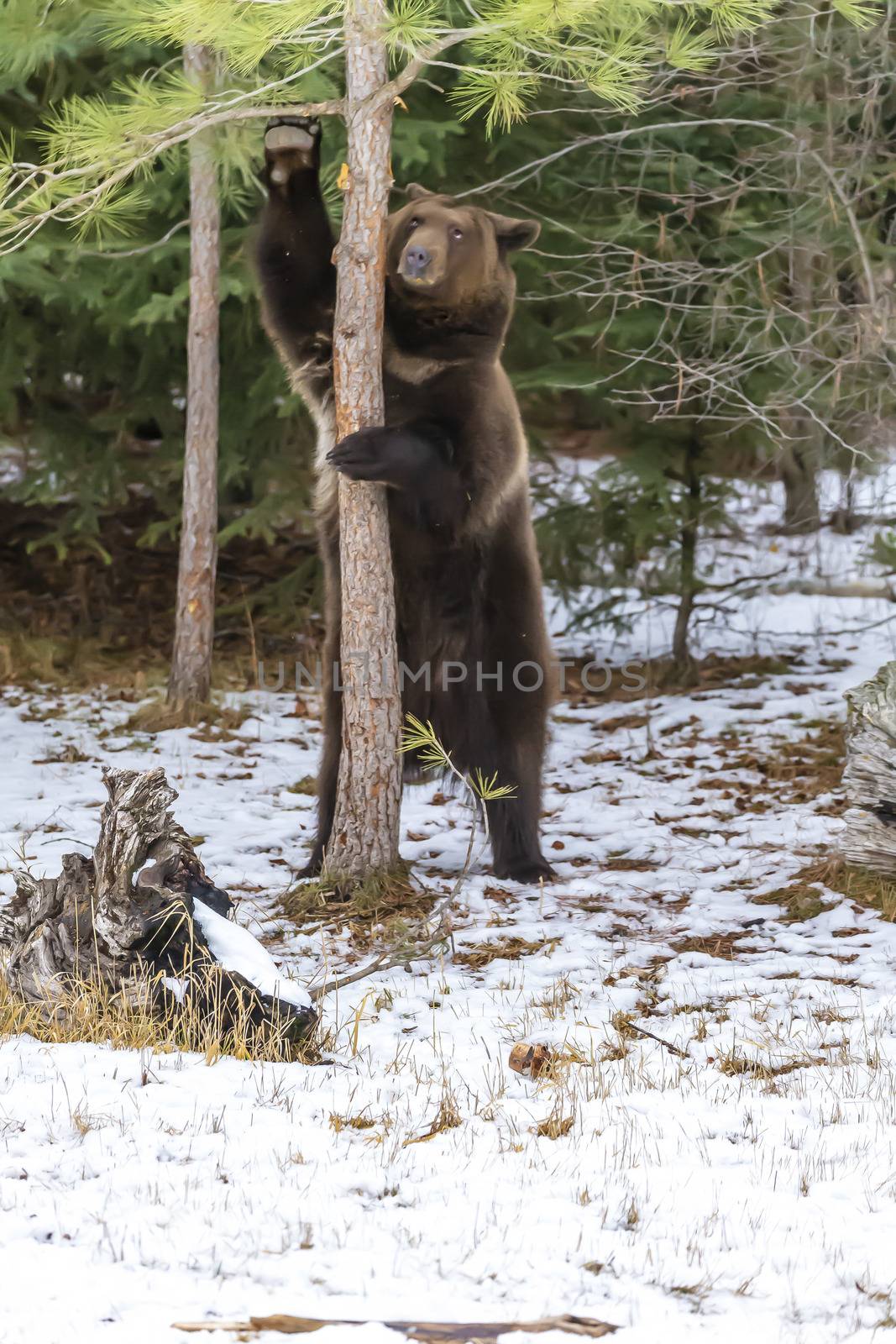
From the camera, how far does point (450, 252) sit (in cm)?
576

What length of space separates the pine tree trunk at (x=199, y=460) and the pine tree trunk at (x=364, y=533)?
285cm

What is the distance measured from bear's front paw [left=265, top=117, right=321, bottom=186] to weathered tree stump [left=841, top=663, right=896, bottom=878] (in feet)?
10.6

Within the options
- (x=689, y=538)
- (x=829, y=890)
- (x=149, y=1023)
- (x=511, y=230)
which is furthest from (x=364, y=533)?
(x=689, y=538)

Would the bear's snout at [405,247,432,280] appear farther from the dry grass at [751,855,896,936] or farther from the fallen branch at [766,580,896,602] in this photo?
the fallen branch at [766,580,896,602]

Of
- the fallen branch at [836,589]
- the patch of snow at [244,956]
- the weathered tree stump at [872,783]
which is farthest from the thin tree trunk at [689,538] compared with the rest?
the patch of snow at [244,956]

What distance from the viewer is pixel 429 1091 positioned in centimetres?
385

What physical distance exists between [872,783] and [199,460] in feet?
15.7

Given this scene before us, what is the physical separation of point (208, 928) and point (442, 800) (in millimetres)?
3544

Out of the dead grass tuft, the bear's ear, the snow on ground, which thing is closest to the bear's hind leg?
the snow on ground

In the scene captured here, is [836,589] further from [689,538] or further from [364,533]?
[364,533]

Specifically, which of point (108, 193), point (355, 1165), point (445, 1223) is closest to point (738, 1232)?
point (445, 1223)

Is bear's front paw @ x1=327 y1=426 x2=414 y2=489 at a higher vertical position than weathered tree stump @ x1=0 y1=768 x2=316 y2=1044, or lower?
higher

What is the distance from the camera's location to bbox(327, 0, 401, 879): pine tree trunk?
5535 millimetres

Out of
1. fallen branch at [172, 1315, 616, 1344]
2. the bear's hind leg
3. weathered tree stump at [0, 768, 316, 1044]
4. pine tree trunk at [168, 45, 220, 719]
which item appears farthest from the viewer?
pine tree trunk at [168, 45, 220, 719]
